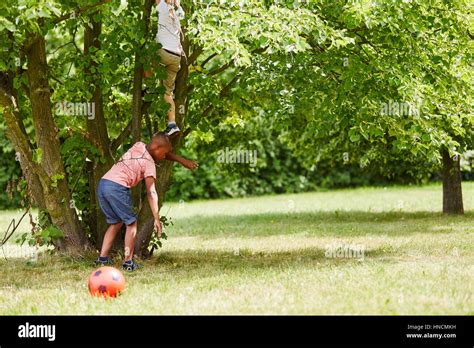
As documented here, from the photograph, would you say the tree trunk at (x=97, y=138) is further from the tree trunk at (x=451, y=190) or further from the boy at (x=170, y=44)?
the tree trunk at (x=451, y=190)

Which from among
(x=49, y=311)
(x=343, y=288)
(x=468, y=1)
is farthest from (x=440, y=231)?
(x=49, y=311)

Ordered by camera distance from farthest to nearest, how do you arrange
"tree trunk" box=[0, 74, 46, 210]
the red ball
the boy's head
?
1. "tree trunk" box=[0, 74, 46, 210]
2. the boy's head
3. the red ball

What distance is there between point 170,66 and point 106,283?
2.99 metres

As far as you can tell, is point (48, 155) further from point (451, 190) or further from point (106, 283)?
point (451, 190)

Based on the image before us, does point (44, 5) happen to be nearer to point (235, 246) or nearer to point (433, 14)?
point (433, 14)

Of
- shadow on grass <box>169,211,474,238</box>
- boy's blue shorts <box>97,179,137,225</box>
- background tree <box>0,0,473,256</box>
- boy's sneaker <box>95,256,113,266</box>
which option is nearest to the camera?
background tree <box>0,0,473,256</box>

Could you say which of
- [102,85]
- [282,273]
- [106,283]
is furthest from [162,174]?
[106,283]

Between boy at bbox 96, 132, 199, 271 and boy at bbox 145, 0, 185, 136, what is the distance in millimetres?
300

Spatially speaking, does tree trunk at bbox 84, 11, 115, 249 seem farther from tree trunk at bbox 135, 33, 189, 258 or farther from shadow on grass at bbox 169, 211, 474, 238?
shadow on grass at bbox 169, 211, 474, 238

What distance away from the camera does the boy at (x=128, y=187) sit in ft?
26.8

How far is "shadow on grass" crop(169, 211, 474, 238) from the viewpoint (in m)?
13.0

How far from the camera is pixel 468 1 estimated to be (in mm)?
9070

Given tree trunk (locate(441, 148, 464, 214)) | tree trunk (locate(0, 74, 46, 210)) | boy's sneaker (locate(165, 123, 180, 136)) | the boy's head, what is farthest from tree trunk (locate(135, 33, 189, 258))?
tree trunk (locate(441, 148, 464, 214))
